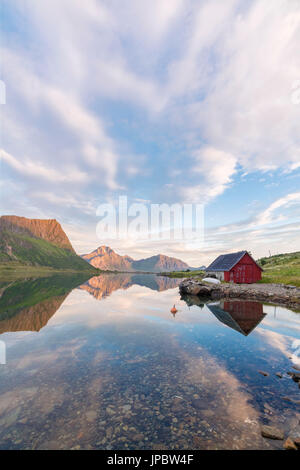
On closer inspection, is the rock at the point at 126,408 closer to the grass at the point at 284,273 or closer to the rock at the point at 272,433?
the rock at the point at 272,433

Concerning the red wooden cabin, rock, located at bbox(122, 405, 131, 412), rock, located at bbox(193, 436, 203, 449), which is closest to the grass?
the red wooden cabin

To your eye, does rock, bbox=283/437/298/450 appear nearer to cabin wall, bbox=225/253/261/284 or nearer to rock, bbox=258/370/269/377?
rock, bbox=258/370/269/377

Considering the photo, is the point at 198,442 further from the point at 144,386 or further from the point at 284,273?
the point at 284,273

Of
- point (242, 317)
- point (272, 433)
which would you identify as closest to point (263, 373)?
point (272, 433)

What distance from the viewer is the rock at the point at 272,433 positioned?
20.8ft

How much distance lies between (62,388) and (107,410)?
2837 millimetres

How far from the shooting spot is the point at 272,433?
644cm

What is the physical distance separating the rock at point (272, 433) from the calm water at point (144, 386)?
0.59 feet

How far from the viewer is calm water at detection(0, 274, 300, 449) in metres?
6.51

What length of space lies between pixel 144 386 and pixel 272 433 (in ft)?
17.4

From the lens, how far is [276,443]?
6.17m

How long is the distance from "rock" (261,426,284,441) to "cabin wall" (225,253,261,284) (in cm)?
5080

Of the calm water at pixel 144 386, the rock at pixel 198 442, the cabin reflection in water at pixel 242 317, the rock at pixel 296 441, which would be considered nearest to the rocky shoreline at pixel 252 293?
the cabin reflection in water at pixel 242 317
